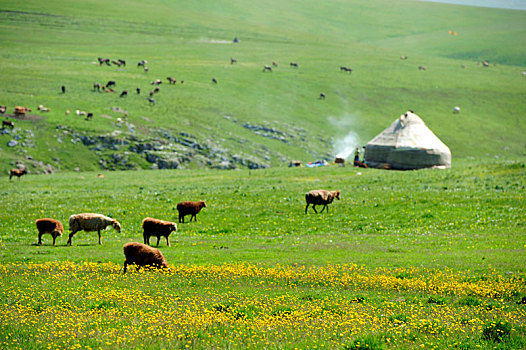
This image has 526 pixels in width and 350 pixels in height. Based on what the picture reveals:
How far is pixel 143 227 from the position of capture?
79.4 feet

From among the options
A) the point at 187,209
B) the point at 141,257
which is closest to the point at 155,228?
the point at 141,257

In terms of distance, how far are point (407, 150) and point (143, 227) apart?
4381 cm

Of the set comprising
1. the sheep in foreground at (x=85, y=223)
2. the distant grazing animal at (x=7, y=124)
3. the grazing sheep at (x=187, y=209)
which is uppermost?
the sheep in foreground at (x=85, y=223)

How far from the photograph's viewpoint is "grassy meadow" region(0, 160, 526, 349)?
11.0 m

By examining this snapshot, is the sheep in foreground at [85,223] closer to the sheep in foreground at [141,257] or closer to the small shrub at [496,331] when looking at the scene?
the sheep in foreground at [141,257]

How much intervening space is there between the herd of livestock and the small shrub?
1077cm

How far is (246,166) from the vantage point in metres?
A: 80.4

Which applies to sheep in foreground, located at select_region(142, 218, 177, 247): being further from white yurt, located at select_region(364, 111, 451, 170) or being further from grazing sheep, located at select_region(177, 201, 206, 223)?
white yurt, located at select_region(364, 111, 451, 170)

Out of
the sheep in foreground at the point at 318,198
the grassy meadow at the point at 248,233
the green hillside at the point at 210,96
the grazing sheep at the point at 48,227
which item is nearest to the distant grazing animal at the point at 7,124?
the grassy meadow at the point at 248,233

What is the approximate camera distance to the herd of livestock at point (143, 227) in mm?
18359

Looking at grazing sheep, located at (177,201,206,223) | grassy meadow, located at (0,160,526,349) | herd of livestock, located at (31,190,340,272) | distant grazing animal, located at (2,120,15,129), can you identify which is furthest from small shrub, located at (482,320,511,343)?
distant grazing animal, located at (2,120,15,129)

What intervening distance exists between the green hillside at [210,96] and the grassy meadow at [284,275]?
39355mm

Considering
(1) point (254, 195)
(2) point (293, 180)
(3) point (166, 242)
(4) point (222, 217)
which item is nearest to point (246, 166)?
(2) point (293, 180)

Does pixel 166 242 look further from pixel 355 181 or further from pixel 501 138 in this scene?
pixel 501 138
